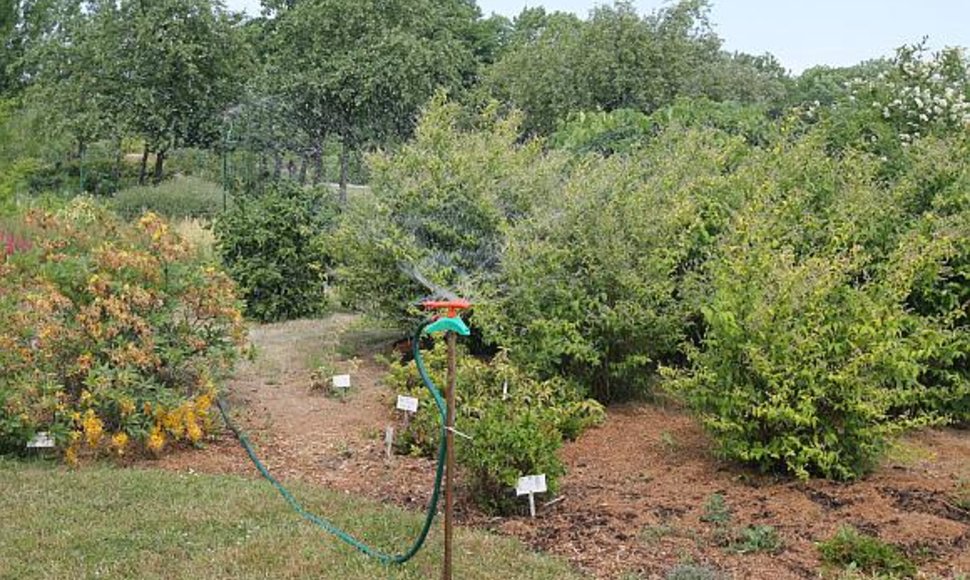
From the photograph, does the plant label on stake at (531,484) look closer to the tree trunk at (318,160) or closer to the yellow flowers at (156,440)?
the yellow flowers at (156,440)

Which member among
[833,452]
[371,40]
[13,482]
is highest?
[371,40]

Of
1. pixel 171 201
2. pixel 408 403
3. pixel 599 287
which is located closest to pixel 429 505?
pixel 408 403

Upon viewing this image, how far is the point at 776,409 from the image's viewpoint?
5.32 m

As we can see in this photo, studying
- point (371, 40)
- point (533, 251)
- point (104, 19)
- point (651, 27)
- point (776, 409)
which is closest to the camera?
point (776, 409)

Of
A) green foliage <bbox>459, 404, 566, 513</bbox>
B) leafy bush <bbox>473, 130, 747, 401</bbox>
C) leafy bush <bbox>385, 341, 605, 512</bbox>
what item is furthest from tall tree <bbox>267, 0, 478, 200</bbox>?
green foliage <bbox>459, 404, 566, 513</bbox>

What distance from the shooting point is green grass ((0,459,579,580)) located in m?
4.27

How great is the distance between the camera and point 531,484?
489cm

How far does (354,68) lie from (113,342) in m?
11.3

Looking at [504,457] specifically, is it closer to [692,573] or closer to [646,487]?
[646,487]

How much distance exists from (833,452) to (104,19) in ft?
56.9

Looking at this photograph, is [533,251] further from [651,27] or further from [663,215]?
[651,27]

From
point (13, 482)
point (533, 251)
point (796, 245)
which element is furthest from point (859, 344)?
point (13, 482)

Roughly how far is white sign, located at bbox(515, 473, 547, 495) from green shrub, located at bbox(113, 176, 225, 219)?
1342 centimetres

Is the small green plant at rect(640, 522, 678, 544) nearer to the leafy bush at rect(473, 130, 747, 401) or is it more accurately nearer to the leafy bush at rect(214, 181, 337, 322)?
the leafy bush at rect(473, 130, 747, 401)
